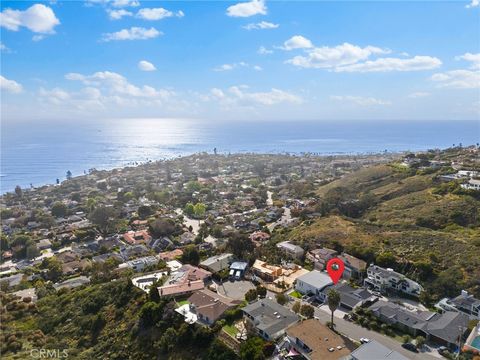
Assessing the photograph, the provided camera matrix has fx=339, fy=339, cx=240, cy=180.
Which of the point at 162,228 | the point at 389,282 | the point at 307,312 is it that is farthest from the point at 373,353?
the point at 162,228

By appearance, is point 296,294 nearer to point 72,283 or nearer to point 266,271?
point 266,271

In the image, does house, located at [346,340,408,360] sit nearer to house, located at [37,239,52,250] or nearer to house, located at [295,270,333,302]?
house, located at [295,270,333,302]

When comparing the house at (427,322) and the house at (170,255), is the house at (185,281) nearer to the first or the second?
the house at (170,255)

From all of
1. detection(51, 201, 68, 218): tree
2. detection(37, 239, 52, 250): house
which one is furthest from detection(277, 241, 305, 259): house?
detection(51, 201, 68, 218): tree

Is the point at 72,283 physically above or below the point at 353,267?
below

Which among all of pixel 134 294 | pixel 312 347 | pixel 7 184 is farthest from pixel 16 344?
pixel 7 184

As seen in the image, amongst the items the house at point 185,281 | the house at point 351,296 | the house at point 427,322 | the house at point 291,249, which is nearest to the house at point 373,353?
the house at point 427,322

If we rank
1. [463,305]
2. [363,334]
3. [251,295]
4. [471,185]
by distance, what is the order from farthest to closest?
[471,185], [251,295], [463,305], [363,334]

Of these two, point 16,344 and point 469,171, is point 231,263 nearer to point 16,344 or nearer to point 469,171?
point 16,344
